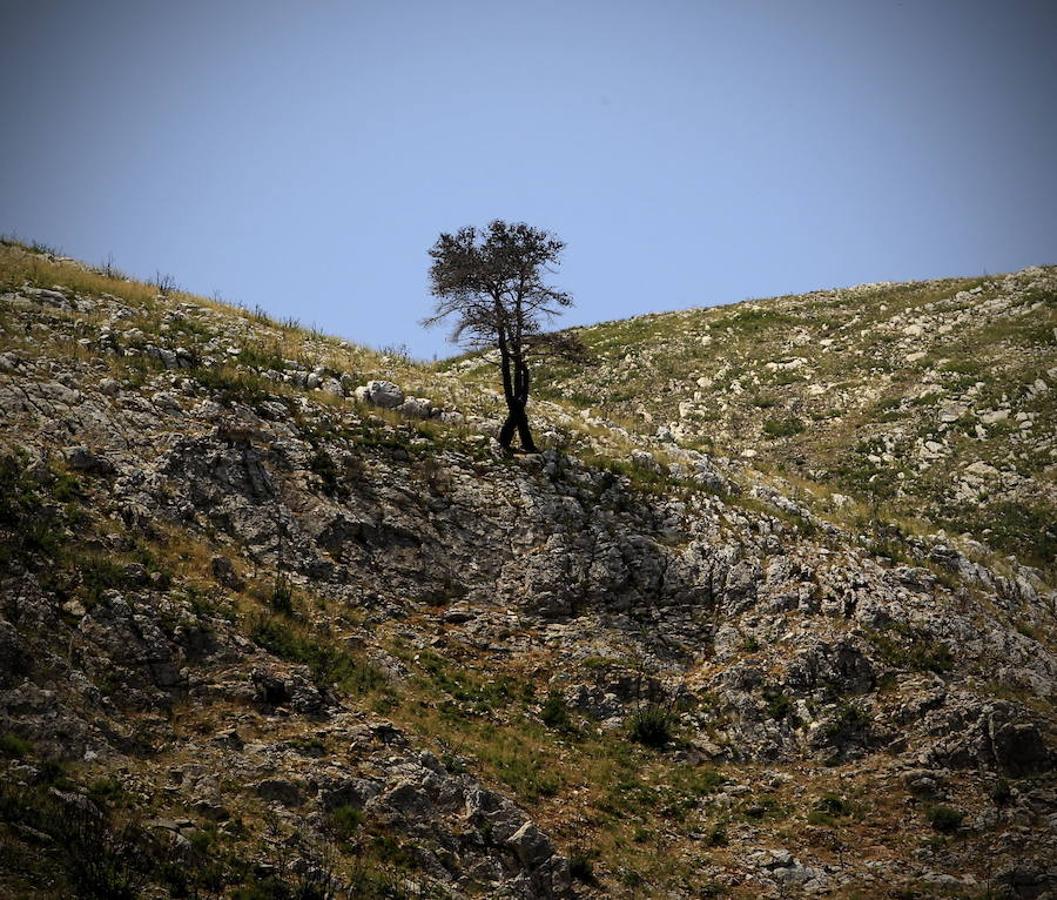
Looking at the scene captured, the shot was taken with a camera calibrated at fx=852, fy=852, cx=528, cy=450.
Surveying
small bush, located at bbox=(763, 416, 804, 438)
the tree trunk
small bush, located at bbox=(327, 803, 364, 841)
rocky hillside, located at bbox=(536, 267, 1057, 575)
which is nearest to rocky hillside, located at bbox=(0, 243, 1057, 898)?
small bush, located at bbox=(327, 803, 364, 841)

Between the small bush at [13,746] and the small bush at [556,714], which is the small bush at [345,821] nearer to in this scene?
the small bush at [13,746]

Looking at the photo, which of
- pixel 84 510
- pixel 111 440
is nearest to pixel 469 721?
pixel 84 510

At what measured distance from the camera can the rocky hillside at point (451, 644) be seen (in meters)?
16.3

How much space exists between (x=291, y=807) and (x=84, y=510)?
9603mm

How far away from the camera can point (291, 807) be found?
53.7ft

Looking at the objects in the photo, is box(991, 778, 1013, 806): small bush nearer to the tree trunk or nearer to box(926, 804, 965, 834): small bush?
box(926, 804, 965, 834): small bush

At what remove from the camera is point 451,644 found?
23.9 m

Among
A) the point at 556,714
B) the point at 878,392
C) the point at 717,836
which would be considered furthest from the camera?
the point at 878,392

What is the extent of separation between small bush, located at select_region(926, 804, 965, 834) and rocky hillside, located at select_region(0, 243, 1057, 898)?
0.07 m

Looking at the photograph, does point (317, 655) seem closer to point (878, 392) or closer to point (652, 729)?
point (652, 729)

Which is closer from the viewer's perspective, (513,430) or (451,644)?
(451,644)

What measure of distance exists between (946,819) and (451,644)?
507 inches

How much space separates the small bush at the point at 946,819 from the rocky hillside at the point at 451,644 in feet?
0.24

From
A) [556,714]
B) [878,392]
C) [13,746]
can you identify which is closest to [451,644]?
[556,714]
